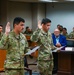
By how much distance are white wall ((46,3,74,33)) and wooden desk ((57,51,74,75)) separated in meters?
9.90

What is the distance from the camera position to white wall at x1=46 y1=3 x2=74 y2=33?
16.2m

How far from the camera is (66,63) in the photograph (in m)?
6.26

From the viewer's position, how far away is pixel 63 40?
22.7ft

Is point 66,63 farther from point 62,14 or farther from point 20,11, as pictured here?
point 62,14

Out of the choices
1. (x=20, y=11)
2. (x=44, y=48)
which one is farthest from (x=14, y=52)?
(x=20, y=11)

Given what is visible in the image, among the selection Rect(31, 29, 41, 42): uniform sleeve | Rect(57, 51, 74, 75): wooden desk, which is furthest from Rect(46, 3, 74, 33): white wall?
Rect(31, 29, 41, 42): uniform sleeve

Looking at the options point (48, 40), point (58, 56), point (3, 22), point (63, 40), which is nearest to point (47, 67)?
point (48, 40)

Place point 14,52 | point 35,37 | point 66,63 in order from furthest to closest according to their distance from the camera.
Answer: point 66,63 → point 35,37 → point 14,52

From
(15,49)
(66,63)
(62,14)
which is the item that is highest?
(62,14)

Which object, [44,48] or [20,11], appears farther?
[20,11]

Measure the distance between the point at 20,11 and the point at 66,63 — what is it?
32.4ft

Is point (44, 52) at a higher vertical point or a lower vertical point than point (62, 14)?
lower

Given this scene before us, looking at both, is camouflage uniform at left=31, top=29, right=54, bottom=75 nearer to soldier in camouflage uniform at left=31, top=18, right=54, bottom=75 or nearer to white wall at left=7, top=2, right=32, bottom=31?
soldier in camouflage uniform at left=31, top=18, right=54, bottom=75

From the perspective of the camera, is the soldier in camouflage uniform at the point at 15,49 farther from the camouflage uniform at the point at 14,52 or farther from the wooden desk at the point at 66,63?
the wooden desk at the point at 66,63
